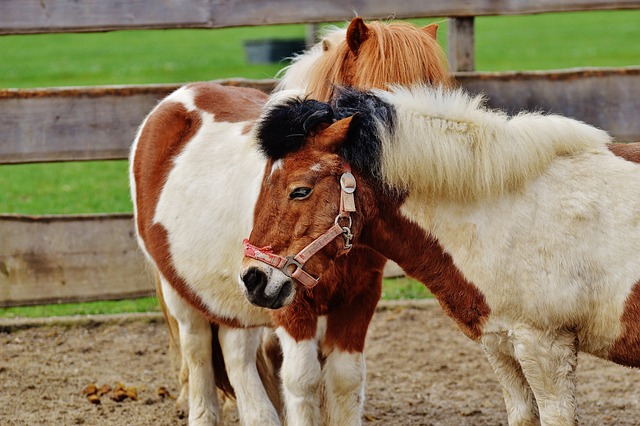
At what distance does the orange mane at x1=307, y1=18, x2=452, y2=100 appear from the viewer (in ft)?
11.8

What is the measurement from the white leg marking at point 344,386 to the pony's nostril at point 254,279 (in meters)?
0.73

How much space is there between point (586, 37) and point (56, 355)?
67.8ft

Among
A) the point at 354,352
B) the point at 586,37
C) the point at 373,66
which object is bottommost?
the point at 586,37

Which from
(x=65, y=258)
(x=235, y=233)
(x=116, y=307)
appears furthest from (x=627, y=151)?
(x=116, y=307)

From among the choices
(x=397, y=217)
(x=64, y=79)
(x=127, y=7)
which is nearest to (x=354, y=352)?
(x=397, y=217)

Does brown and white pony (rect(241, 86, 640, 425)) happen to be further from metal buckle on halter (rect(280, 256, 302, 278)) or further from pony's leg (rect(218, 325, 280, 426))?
pony's leg (rect(218, 325, 280, 426))

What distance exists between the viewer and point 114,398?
470 centimetres

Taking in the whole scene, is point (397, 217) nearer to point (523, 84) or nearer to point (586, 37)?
point (523, 84)

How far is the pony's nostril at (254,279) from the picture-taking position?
296 cm

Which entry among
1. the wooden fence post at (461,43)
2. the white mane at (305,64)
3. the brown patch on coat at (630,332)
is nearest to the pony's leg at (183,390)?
the white mane at (305,64)

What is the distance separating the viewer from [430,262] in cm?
313

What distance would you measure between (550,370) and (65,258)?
358cm

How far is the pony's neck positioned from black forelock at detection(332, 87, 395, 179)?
0.19 metres

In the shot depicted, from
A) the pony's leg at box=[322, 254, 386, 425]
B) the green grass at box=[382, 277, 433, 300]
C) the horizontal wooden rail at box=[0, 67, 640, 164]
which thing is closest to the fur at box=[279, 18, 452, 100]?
the pony's leg at box=[322, 254, 386, 425]
